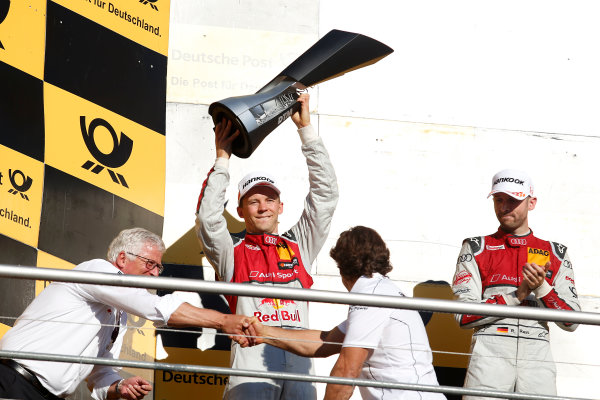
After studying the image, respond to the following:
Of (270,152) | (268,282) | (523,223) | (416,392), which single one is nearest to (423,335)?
(416,392)

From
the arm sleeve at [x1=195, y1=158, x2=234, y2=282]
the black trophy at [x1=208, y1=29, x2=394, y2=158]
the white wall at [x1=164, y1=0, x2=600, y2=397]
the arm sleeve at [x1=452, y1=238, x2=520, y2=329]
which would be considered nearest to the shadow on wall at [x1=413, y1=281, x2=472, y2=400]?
the white wall at [x1=164, y1=0, x2=600, y2=397]

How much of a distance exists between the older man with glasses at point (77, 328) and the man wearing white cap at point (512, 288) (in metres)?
0.84

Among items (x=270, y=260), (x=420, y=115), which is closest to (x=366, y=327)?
(x=270, y=260)

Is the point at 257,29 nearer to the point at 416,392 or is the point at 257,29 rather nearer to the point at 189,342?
the point at 189,342

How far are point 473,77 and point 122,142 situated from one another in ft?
4.99

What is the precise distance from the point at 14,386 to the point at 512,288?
158 centimetres

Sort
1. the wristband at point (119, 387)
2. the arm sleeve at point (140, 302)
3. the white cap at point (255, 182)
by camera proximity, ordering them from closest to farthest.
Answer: the arm sleeve at point (140, 302) → the wristband at point (119, 387) → the white cap at point (255, 182)

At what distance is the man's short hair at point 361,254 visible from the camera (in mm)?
2266

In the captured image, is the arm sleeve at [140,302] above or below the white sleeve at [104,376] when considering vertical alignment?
above

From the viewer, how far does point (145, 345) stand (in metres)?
2.85

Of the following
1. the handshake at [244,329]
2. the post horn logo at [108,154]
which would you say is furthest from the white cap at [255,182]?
the handshake at [244,329]

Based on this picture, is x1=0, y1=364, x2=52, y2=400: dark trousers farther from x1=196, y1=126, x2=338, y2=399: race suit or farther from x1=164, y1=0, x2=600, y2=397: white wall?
x1=164, y1=0, x2=600, y2=397: white wall

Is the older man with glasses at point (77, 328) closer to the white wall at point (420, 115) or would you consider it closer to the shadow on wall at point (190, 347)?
the shadow on wall at point (190, 347)

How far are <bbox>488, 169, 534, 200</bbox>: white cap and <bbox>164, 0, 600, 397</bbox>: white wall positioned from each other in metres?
0.60
